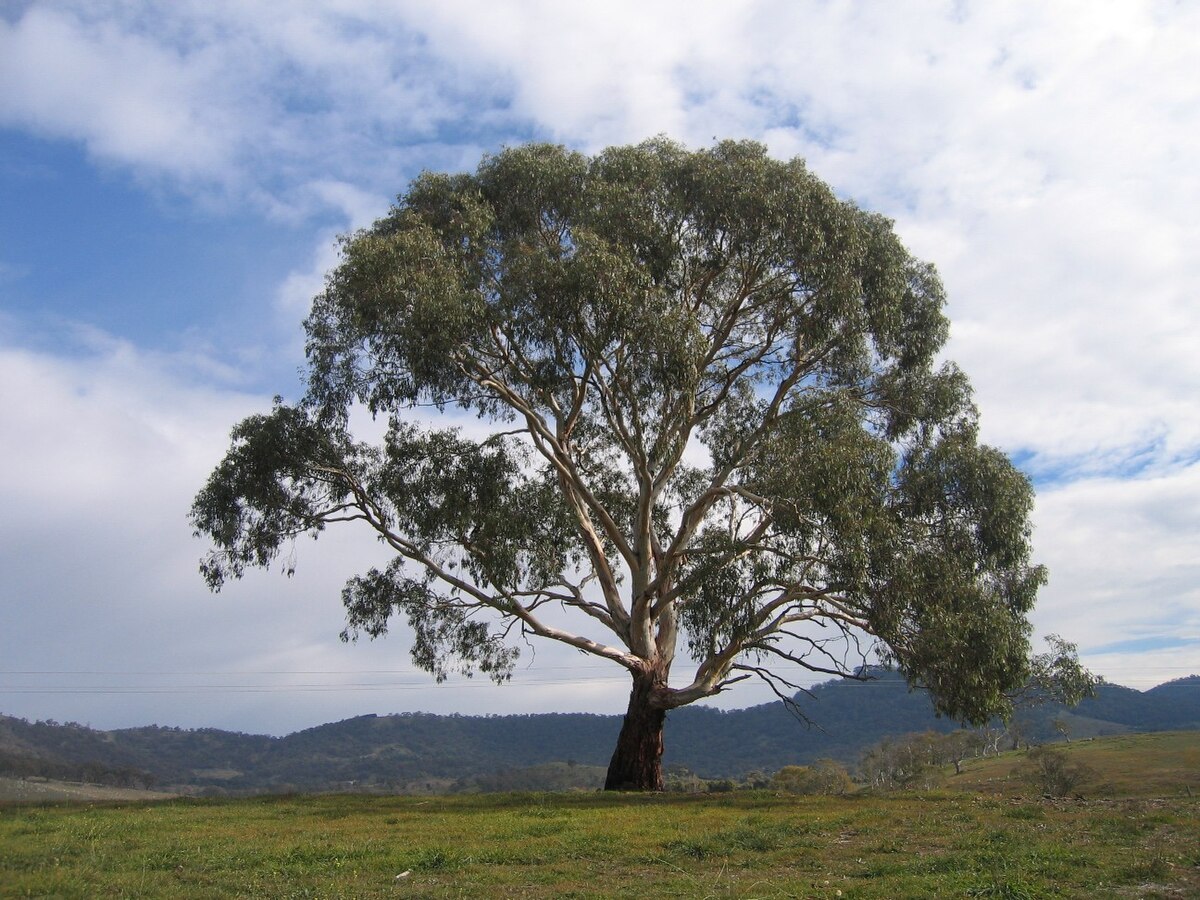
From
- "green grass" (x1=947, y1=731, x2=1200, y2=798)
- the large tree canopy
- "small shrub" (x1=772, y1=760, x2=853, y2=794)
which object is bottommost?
"green grass" (x1=947, y1=731, x2=1200, y2=798)

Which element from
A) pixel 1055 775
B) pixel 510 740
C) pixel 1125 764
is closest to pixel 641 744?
pixel 1055 775

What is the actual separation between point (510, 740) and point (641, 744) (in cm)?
10704

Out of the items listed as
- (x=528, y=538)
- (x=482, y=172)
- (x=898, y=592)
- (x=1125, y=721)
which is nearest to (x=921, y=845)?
(x=898, y=592)

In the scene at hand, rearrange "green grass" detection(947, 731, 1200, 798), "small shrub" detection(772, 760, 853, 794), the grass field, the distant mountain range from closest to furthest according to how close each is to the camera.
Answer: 1. the grass field
2. "small shrub" detection(772, 760, 853, 794)
3. "green grass" detection(947, 731, 1200, 798)
4. the distant mountain range

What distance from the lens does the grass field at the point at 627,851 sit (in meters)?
8.30

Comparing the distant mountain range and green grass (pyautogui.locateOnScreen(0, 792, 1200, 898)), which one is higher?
green grass (pyautogui.locateOnScreen(0, 792, 1200, 898))

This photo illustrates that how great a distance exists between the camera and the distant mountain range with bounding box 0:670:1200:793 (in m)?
85.8

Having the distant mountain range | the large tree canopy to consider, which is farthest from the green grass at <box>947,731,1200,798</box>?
the large tree canopy

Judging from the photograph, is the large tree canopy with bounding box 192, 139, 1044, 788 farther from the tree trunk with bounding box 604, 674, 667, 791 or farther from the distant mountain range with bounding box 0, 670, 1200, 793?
the distant mountain range with bounding box 0, 670, 1200, 793

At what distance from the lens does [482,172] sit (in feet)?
73.8

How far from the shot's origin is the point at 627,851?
1085 centimetres

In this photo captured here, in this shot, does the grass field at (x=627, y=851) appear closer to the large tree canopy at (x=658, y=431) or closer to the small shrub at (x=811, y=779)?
the large tree canopy at (x=658, y=431)

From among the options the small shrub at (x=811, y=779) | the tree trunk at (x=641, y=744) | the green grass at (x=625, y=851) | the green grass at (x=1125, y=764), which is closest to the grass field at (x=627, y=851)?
the green grass at (x=625, y=851)

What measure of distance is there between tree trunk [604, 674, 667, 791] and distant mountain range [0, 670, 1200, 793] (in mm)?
49468
